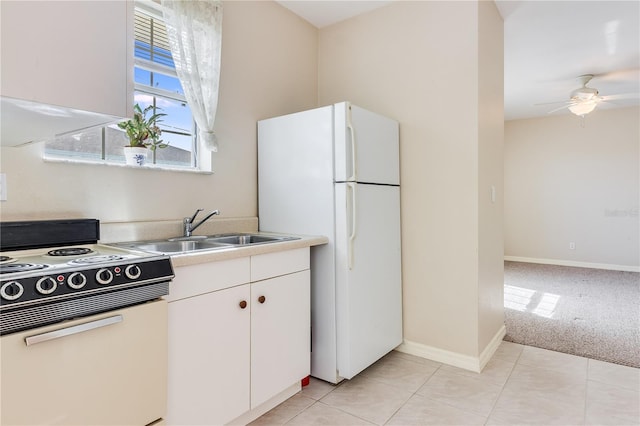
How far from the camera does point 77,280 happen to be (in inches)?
41.6

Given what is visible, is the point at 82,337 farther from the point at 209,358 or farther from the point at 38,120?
the point at 38,120

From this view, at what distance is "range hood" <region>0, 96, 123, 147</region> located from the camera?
1051 millimetres

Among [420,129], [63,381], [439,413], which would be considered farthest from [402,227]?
[63,381]

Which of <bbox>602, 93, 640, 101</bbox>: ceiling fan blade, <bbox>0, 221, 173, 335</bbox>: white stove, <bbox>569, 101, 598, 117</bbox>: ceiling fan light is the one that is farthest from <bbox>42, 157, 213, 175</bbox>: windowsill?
<bbox>602, 93, 640, 101</bbox>: ceiling fan blade

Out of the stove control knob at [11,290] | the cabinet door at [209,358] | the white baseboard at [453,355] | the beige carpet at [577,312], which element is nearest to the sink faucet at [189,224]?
the cabinet door at [209,358]

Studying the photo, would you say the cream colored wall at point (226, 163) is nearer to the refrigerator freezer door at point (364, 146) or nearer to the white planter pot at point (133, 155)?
the white planter pot at point (133, 155)

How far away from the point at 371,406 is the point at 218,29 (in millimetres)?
2343

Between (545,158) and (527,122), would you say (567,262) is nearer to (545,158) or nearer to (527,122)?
(545,158)

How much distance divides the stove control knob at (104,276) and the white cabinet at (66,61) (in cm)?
49

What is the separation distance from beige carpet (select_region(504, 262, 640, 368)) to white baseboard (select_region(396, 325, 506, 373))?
0.43 metres

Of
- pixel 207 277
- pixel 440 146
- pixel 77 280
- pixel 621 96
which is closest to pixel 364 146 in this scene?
pixel 440 146

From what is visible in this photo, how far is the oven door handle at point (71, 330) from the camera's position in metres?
0.97

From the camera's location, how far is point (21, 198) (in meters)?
1.55

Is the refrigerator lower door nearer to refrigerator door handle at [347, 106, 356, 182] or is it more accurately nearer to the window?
refrigerator door handle at [347, 106, 356, 182]
